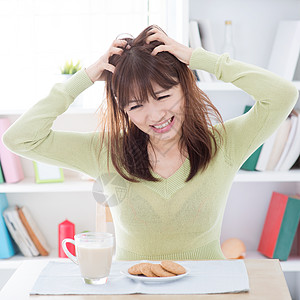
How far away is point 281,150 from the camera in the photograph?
87.7 inches

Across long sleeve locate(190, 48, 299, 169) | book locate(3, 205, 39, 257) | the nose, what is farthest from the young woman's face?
book locate(3, 205, 39, 257)

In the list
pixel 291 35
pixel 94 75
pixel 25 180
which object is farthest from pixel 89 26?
pixel 94 75

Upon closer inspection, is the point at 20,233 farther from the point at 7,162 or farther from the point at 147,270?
A: the point at 147,270

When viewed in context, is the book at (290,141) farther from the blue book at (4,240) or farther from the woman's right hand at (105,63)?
the blue book at (4,240)

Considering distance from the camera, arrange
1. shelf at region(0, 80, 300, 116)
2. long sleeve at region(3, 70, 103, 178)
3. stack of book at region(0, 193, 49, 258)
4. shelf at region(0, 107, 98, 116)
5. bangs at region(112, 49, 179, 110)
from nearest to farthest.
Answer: bangs at region(112, 49, 179, 110) → long sleeve at region(3, 70, 103, 178) → shelf at region(0, 80, 300, 116) → shelf at region(0, 107, 98, 116) → stack of book at region(0, 193, 49, 258)

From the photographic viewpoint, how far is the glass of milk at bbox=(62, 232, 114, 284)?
1016mm

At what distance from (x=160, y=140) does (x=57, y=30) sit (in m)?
1.23

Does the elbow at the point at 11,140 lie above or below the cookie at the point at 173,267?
above

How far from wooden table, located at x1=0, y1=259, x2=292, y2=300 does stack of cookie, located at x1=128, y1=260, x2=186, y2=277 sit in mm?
71

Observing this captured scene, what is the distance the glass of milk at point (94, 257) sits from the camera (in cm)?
102

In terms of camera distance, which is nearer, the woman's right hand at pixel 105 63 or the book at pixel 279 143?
the woman's right hand at pixel 105 63

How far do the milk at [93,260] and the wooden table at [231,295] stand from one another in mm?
59

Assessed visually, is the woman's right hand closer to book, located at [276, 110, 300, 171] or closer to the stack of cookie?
the stack of cookie

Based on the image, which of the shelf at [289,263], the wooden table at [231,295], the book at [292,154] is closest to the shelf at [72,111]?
the book at [292,154]
